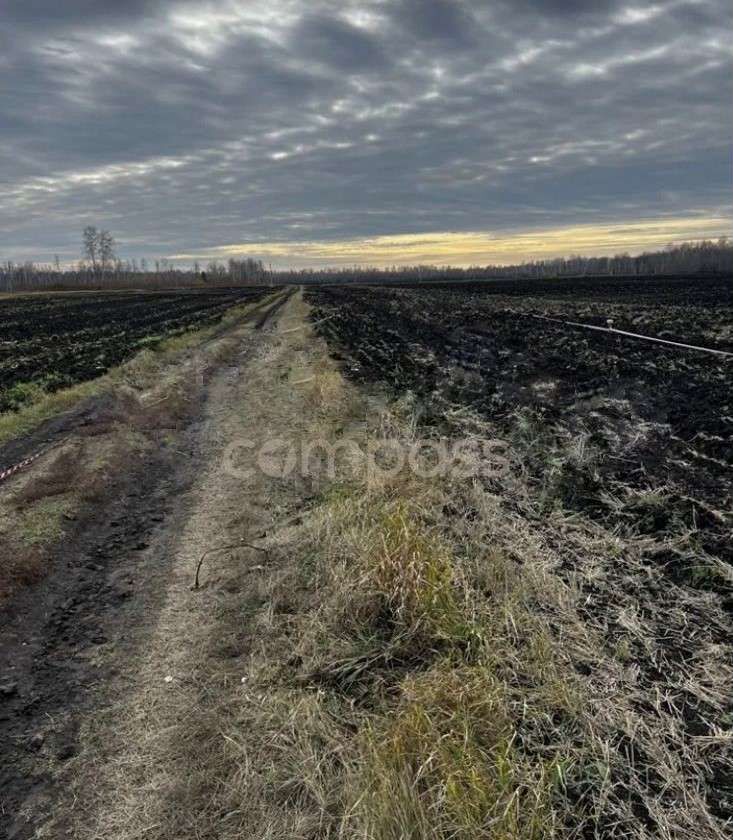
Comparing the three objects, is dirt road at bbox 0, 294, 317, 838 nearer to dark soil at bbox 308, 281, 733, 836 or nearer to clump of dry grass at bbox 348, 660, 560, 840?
clump of dry grass at bbox 348, 660, 560, 840

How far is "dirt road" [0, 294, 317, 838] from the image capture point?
312 cm

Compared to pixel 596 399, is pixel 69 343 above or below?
above

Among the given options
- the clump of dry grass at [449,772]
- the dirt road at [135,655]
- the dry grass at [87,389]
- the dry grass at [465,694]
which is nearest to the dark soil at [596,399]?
the dry grass at [465,694]

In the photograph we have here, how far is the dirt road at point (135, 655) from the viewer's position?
3.12m

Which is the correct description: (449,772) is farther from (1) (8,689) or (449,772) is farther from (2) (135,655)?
(1) (8,689)

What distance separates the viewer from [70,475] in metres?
7.81

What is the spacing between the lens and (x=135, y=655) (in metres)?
4.28

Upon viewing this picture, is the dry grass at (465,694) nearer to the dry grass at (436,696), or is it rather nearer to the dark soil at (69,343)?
the dry grass at (436,696)

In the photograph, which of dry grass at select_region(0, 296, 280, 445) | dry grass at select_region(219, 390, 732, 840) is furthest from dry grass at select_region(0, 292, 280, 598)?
dry grass at select_region(219, 390, 732, 840)

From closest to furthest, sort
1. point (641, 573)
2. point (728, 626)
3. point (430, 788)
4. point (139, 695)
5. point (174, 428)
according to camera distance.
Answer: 1. point (430, 788)
2. point (139, 695)
3. point (728, 626)
4. point (641, 573)
5. point (174, 428)

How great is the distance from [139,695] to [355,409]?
24.8ft

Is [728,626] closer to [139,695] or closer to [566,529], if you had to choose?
[566,529]

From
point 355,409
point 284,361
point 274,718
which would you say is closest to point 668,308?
point 284,361

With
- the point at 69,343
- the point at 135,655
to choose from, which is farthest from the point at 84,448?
the point at 69,343
